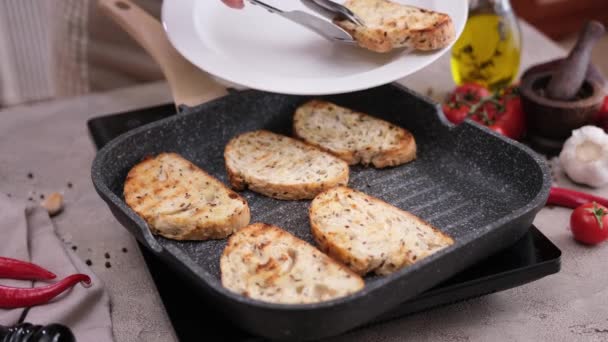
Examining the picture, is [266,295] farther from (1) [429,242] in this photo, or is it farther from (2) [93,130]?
(2) [93,130]

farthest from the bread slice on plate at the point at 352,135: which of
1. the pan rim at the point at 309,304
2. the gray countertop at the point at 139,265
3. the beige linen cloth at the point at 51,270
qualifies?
the beige linen cloth at the point at 51,270

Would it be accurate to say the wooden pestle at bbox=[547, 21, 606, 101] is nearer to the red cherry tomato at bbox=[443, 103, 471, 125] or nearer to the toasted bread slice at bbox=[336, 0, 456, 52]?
the red cherry tomato at bbox=[443, 103, 471, 125]

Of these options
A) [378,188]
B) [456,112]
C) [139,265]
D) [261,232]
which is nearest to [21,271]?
[139,265]

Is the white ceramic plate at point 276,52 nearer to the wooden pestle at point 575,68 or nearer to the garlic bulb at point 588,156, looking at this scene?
the wooden pestle at point 575,68

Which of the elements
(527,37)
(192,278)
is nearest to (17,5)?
(527,37)

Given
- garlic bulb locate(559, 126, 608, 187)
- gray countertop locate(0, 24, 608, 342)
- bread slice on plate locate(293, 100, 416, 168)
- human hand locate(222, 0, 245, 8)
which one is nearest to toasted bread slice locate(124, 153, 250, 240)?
gray countertop locate(0, 24, 608, 342)
